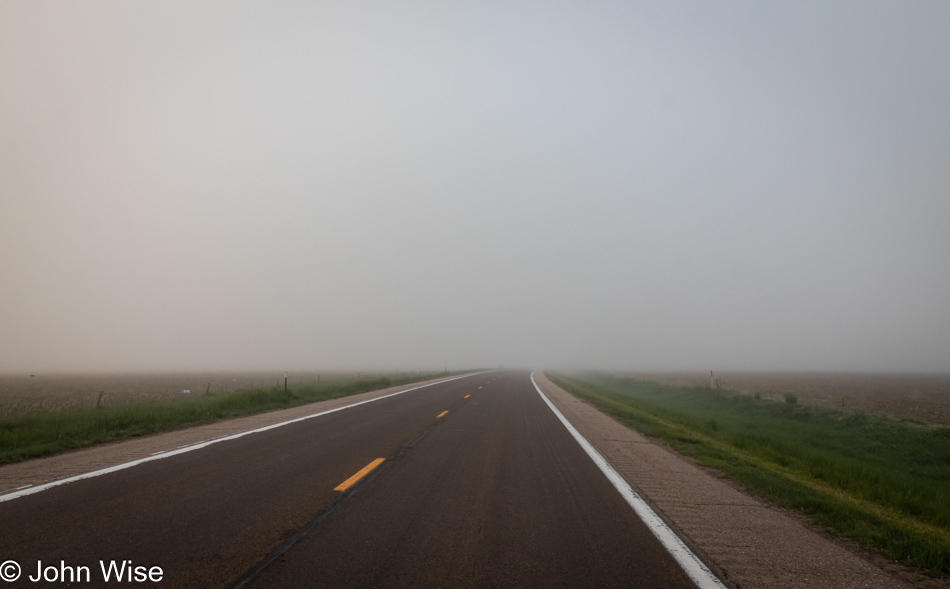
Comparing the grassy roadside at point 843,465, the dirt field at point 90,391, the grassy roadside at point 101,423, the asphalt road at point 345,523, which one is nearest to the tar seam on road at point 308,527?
the asphalt road at point 345,523

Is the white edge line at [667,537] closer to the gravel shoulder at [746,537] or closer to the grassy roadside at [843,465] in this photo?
the gravel shoulder at [746,537]

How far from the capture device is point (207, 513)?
4938 mm

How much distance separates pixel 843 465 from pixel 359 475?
411 inches

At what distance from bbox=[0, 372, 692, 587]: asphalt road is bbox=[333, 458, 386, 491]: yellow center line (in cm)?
9

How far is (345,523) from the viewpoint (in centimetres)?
474

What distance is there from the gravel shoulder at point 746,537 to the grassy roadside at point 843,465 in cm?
46

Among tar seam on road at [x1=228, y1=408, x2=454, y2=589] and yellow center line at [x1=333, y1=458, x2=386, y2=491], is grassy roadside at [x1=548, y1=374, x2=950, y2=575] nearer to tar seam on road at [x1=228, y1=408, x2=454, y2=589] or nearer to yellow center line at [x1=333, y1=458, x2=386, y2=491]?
tar seam on road at [x1=228, y1=408, x2=454, y2=589]

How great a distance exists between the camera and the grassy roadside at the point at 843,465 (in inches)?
206

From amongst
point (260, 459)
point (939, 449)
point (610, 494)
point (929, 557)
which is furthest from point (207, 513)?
point (939, 449)

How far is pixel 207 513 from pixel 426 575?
2.83 metres

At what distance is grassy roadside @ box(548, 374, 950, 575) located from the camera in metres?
5.23

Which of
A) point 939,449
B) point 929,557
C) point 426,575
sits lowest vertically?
point 939,449

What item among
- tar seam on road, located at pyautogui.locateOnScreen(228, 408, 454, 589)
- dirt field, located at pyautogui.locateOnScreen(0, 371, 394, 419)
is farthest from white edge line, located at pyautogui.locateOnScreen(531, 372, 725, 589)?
dirt field, located at pyautogui.locateOnScreen(0, 371, 394, 419)

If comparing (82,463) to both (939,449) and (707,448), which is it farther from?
(939,449)
